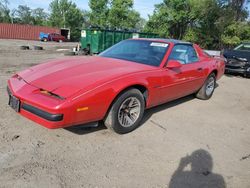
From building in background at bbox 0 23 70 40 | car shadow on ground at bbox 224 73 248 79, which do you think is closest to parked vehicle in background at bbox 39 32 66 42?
building in background at bbox 0 23 70 40

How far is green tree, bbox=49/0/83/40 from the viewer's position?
55.3m

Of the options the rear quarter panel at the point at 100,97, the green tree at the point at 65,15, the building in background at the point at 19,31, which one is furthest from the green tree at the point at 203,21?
A: the green tree at the point at 65,15

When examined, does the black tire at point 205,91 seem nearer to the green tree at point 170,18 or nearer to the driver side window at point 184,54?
the driver side window at point 184,54

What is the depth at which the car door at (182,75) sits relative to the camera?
4234 mm

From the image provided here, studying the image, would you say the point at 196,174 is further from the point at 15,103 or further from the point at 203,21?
the point at 203,21

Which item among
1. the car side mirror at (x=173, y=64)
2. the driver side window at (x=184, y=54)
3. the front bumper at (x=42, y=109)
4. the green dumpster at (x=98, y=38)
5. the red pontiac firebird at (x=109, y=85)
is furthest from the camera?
the green dumpster at (x=98, y=38)

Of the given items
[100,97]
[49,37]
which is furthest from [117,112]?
[49,37]

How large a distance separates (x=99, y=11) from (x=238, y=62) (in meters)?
35.6

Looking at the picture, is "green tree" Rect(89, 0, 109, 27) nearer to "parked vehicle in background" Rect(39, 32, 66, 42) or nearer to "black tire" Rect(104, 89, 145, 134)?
"parked vehicle in background" Rect(39, 32, 66, 42)

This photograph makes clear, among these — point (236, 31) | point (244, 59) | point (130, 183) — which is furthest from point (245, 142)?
point (236, 31)

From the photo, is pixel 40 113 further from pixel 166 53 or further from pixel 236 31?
pixel 236 31

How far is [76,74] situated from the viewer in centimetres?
336

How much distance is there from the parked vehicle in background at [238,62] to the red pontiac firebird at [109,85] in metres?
5.74

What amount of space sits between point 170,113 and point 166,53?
4.08ft
